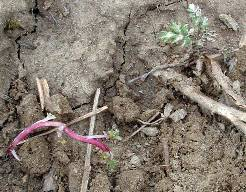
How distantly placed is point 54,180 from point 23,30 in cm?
116

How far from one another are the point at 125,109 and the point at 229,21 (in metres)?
1.04

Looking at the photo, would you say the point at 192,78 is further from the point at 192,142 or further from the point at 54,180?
the point at 54,180

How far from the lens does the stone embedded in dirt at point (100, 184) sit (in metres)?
2.84

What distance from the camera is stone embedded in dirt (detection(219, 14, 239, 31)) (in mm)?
3461

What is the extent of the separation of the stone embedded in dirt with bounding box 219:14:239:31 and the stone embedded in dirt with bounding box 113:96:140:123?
0.95m

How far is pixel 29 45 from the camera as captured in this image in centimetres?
342

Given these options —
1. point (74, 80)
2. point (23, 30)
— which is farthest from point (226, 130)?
point (23, 30)

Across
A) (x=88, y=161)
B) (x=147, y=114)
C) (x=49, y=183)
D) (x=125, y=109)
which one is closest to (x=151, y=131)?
(x=147, y=114)

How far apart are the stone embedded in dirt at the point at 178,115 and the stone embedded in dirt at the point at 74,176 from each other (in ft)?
2.20

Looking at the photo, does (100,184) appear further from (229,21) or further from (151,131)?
(229,21)

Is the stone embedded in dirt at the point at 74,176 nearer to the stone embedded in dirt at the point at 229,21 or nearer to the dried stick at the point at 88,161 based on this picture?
the dried stick at the point at 88,161

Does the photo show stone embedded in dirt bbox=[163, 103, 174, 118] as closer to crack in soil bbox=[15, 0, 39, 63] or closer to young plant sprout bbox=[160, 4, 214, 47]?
young plant sprout bbox=[160, 4, 214, 47]

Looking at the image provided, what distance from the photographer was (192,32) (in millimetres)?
3242

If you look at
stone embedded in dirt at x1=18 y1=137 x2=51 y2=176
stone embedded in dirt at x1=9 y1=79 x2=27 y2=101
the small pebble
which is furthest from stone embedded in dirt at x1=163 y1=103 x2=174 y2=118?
the small pebble
